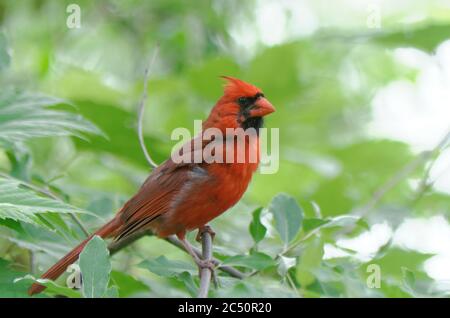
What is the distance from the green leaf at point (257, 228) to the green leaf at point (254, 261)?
21cm

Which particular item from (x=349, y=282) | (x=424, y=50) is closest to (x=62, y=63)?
(x=424, y=50)

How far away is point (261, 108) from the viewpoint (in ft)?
9.26

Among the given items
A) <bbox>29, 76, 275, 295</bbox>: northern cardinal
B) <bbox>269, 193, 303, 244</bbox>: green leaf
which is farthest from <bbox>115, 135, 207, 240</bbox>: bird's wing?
<bbox>269, 193, 303, 244</bbox>: green leaf

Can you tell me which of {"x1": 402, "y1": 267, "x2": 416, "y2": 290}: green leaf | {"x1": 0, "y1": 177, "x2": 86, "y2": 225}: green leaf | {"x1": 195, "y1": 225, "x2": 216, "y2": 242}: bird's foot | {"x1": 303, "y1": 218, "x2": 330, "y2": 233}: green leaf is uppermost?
{"x1": 195, "y1": 225, "x2": 216, "y2": 242}: bird's foot

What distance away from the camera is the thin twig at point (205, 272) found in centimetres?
164

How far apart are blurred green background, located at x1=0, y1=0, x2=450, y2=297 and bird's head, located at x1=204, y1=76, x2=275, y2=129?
9.3 inches

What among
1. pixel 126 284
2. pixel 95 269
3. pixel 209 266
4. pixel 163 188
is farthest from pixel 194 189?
pixel 95 269

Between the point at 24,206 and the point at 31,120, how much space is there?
47 cm

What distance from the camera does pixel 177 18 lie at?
161 inches

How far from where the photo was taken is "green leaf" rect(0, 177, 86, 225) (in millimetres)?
1630

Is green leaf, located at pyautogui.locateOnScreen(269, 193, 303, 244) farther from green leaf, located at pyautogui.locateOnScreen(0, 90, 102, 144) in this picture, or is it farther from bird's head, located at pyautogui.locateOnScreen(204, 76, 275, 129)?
bird's head, located at pyautogui.locateOnScreen(204, 76, 275, 129)

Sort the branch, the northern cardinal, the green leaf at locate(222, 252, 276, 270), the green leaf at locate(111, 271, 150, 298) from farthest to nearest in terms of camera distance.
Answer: the northern cardinal < the green leaf at locate(111, 271, 150, 298) < the branch < the green leaf at locate(222, 252, 276, 270)

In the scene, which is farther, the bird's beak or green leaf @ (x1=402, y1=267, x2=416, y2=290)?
the bird's beak

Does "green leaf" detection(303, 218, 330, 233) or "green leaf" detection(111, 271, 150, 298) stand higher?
"green leaf" detection(303, 218, 330, 233)
